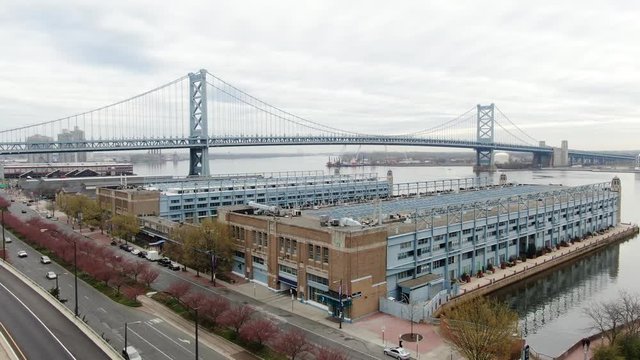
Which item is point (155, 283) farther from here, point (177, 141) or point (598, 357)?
point (177, 141)

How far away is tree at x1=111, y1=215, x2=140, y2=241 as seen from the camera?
3934 centimetres

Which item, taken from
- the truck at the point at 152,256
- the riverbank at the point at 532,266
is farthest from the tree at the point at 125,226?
the riverbank at the point at 532,266

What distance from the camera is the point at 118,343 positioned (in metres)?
20.0

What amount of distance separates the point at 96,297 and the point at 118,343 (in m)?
7.08

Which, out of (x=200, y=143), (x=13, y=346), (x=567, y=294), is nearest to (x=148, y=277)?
(x=13, y=346)

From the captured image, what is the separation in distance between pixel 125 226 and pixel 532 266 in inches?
1191

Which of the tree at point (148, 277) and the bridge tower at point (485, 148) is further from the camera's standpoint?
the bridge tower at point (485, 148)

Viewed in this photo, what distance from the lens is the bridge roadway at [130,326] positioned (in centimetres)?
1928

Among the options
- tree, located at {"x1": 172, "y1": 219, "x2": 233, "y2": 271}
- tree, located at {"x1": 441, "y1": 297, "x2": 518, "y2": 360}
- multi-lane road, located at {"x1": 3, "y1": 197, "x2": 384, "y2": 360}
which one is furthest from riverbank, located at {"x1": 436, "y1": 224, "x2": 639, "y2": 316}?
tree, located at {"x1": 172, "y1": 219, "x2": 233, "y2": 271}

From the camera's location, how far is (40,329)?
809 inches

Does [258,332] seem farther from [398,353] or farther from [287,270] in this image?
[287,270]

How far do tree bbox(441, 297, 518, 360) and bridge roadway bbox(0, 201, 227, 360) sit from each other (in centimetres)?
880

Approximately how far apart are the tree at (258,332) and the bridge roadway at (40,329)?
16.5 ft

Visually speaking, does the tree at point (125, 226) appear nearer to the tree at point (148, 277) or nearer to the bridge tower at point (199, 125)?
the tree at point (148, 277)
